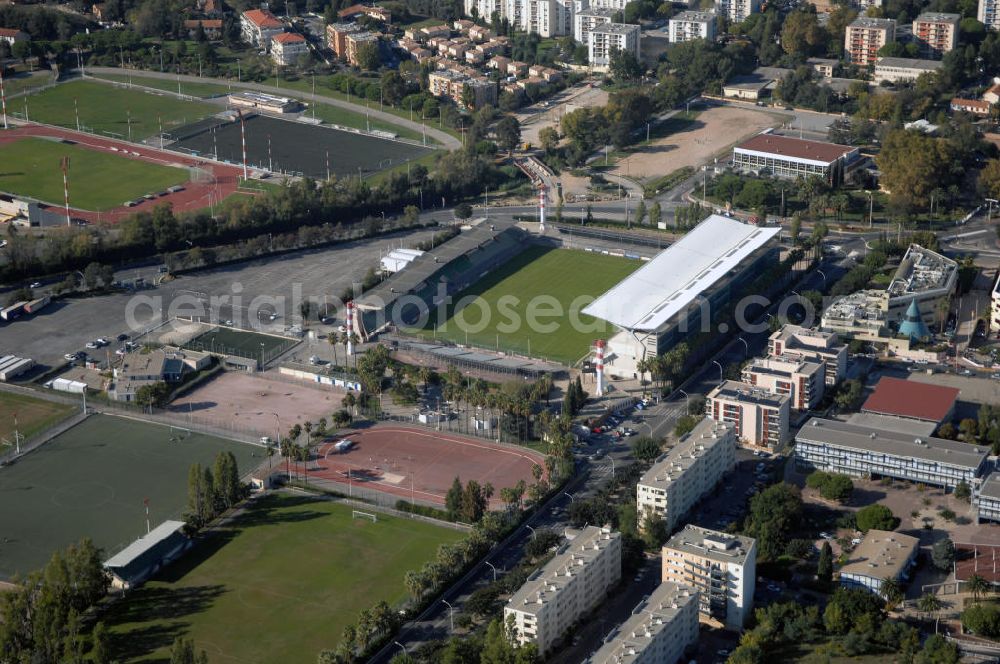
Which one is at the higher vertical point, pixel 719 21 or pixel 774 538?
pixel 719 21

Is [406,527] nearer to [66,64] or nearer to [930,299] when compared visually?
[930,299]

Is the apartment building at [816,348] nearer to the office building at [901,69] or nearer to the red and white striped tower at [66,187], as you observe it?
the red and white striped tower at [66,187]

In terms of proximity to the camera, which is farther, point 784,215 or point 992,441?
point 784,215

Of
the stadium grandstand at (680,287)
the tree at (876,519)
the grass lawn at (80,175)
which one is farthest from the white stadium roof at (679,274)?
the grass lawn at (80,175)

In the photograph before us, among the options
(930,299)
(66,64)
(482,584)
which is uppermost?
(66,64)

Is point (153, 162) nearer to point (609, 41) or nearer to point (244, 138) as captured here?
point (244, 138)

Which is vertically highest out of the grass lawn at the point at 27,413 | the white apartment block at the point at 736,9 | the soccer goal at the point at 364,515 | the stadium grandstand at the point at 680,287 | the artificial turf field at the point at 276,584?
the white apartment block at the point at 736,9

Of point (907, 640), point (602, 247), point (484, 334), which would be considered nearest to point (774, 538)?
point (907, 640)

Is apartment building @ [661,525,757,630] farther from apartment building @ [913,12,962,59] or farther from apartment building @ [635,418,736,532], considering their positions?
apartment building @ [913,12,962,59]
